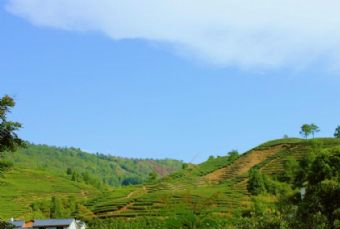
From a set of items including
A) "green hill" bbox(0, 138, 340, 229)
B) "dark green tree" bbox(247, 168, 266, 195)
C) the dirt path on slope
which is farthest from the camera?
the dirt path on slope

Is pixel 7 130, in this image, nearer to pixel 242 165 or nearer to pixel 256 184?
pixel 256 184

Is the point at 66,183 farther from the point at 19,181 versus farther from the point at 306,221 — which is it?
the point at 306,221

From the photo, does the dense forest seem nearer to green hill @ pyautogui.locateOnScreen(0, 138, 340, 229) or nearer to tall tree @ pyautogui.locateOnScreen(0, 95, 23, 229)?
green hill @ pyautogui.locateOnScreen(0, 138, 340, 229)

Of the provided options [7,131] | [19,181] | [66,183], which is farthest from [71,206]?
[7,131]

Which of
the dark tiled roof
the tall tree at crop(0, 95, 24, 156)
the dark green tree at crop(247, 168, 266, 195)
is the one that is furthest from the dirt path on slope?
the tall tree at crop(0, 95, 24, 156)

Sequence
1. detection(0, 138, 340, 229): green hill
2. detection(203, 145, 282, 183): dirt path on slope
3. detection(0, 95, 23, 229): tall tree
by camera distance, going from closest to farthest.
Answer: detection(0, 95, 23, 229): tall tree < detection(0, 138, 340, 229): green hill < detection(203, 145, 282, 183): dirt path on slope

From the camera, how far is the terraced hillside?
109 m

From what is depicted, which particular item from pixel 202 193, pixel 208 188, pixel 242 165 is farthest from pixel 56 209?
pixel 242 165

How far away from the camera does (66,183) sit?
612 feet

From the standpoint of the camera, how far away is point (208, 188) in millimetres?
130000

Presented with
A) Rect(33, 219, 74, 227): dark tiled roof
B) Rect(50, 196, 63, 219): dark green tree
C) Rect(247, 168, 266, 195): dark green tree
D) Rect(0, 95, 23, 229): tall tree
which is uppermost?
Rect(247, 168, 266, 195): dark green tree

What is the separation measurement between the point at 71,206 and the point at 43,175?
6798 cm

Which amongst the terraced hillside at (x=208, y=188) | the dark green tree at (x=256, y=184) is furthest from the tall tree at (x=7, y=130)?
the dark green tree at (x=256, y=184)

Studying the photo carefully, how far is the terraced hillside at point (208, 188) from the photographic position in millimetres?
108562
